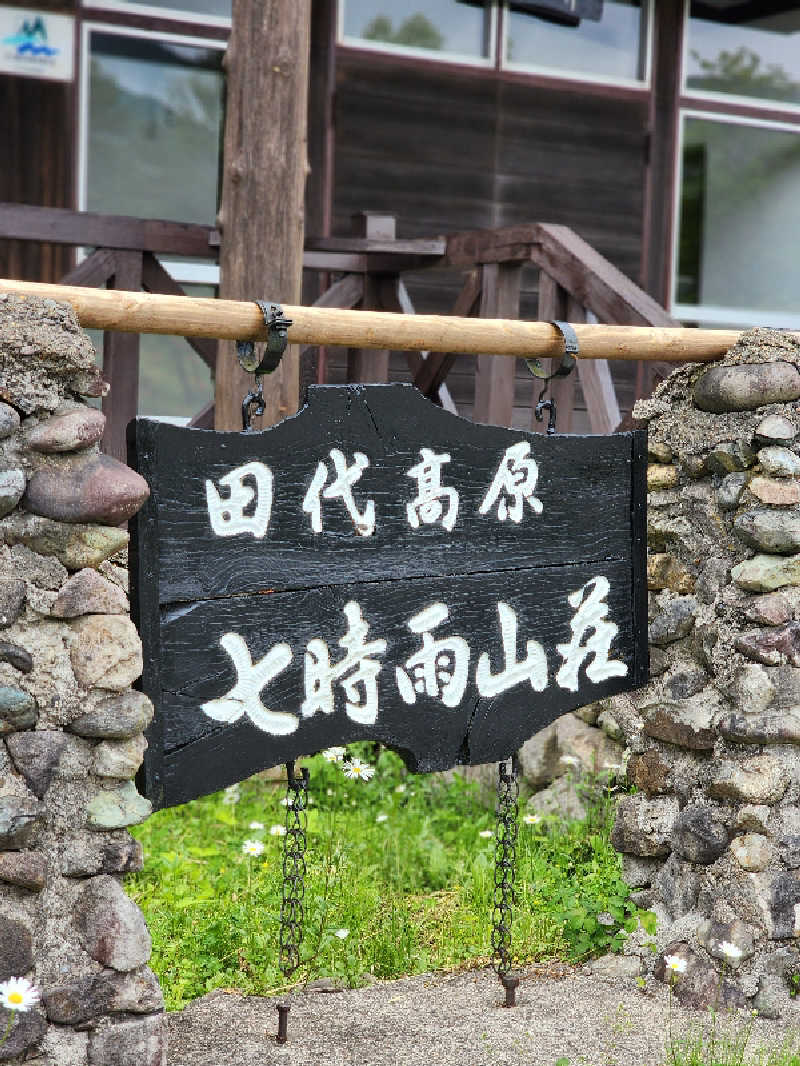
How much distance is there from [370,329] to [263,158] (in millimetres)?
1795

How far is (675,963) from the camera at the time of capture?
9.31ft

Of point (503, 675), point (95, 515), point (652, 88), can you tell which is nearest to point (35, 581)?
point (95, 515)

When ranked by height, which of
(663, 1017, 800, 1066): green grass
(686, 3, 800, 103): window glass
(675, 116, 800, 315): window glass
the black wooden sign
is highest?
(686, 3, 800, 103): window glass

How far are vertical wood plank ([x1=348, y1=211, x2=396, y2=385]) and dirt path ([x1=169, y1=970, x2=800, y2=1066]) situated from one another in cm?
278

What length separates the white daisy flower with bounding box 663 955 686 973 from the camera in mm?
2816

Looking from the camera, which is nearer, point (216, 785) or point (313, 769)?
point (216, 785)

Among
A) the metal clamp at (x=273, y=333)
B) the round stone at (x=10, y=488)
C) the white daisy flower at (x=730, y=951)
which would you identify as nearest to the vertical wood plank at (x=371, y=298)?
the metal clamp at (x=273, y=333)

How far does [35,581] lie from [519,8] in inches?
200

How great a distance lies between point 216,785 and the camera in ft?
7.68

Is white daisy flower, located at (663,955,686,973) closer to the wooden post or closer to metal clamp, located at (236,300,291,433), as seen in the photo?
metal clamp, located at (236,300,291,433)

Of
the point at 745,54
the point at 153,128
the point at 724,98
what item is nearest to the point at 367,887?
the point at 153,128

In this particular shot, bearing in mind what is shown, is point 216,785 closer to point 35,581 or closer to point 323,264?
point 35,581

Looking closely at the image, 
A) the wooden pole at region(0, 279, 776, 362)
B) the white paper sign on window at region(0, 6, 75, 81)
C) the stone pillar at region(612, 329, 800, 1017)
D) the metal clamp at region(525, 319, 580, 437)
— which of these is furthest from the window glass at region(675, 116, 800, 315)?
the metal clamp at region(525, 319, 580, 437)

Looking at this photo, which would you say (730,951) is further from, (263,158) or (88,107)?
(88,107)
